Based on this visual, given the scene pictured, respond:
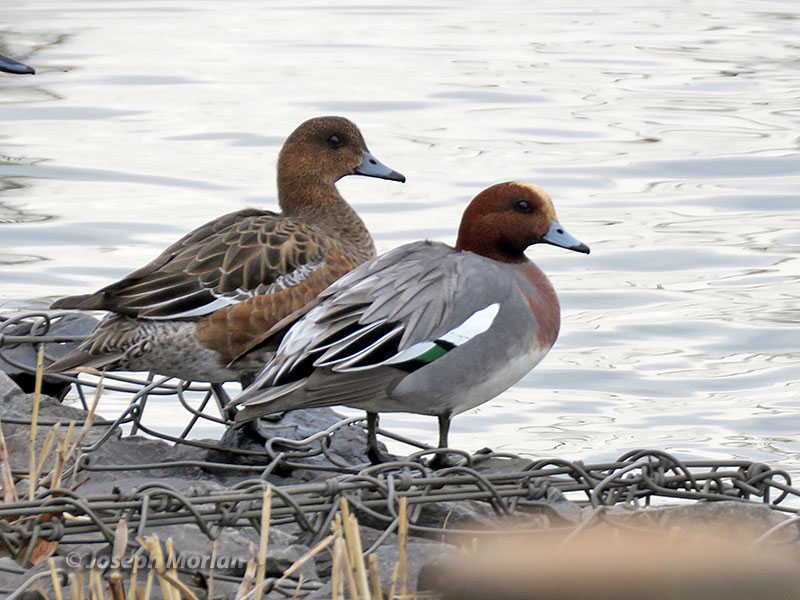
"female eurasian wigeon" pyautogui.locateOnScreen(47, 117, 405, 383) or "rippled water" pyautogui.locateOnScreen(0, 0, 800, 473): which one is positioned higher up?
"female eurasian wigeon" pyautogui.locateOnScreen(47, 117, 405, 383)

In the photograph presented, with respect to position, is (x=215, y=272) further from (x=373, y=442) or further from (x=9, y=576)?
(x=9, y=576)

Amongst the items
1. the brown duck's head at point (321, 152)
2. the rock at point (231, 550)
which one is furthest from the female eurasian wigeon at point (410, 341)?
the brown duck's head at point (321, 152)

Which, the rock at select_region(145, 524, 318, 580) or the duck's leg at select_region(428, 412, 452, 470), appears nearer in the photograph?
the rock at select_region(145, 524, 318, 580)

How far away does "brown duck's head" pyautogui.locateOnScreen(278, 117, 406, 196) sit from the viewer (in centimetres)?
550

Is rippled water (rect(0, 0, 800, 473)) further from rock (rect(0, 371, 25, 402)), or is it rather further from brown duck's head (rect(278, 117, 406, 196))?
rock (rect(0, 371, 25, 402))

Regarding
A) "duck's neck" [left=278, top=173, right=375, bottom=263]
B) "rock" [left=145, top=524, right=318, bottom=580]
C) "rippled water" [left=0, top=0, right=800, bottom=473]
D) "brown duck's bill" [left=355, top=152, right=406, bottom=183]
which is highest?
"brown duck's bill" [left=355, top=152, right=406, bottom=183]

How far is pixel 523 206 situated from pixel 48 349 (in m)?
1.93

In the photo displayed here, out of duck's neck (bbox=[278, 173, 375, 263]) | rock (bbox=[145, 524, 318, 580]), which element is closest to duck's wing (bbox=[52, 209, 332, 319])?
duck's neck (bbox=[278, 173, 375, 263])

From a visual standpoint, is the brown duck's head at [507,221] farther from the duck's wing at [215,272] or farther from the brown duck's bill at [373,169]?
the brown duck's bill at [373,169]

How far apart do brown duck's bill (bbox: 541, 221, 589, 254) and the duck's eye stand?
0.31 feet

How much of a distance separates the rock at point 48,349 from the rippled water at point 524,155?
1561 mm

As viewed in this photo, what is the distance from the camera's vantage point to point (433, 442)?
19.8 feet

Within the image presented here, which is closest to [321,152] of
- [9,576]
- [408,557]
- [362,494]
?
[362,494]

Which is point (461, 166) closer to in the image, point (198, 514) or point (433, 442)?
point (433, 442)
